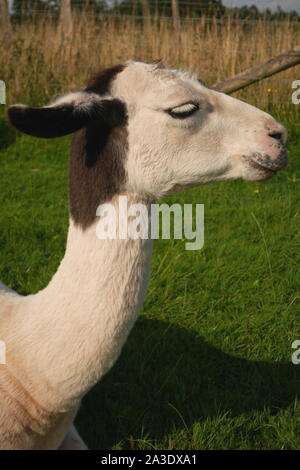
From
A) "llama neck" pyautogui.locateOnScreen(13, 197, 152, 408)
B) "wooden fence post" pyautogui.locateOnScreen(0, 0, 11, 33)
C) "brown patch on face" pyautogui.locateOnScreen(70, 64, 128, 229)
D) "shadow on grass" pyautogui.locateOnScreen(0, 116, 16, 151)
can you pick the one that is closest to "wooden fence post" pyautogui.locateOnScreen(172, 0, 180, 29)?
"wooden fence post" pyautogui.locateOnScreen(0, 0, 11, 33)

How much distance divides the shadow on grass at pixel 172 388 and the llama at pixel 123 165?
0.75 metres

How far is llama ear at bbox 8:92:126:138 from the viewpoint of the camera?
176 cm

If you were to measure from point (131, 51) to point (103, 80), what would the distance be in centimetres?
554

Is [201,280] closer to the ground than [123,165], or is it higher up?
closer to the ground

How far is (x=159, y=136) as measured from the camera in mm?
1909

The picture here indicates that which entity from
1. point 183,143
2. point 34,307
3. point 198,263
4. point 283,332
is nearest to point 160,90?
point 183,143

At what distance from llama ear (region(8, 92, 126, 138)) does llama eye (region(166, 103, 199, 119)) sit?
153 millimetres

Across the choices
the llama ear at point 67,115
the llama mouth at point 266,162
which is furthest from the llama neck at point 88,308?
the llama mouth at point 266,162

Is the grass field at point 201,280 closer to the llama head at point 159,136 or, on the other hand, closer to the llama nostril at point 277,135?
the llama head at point 159,136

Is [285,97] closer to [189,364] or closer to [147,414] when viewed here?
[189,364]

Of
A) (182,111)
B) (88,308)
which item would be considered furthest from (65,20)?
(88,308)

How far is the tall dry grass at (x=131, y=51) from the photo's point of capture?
6.95m

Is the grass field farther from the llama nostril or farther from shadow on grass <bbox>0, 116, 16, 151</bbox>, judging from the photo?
the llama nostril

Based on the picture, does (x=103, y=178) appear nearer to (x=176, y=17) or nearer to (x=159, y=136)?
(x=159, y=136)
